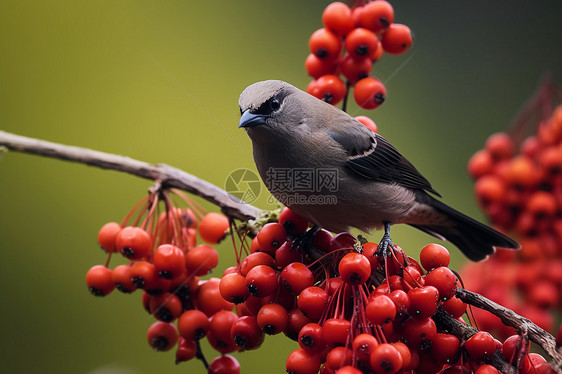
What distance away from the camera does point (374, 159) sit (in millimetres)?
3477

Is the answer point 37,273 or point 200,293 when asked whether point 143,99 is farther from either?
point 200,293

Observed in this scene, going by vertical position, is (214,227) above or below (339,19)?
below

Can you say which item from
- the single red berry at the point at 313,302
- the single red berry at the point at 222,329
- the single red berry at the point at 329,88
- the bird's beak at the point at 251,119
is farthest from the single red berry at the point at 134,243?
the single red berry at the point at 329,88

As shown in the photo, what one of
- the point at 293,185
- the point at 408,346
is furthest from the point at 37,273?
the point at 408,346

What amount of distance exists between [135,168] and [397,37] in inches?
64.3

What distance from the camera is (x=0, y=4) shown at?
480 centimetres

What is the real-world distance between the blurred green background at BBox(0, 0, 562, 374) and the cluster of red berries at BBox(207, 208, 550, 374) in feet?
4.96

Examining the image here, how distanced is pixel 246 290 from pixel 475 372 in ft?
3.14

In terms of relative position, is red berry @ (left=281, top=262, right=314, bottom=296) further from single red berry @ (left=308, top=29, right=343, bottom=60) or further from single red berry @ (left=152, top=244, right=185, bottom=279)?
single red berry @ (left=308, top=29, right=343, bottom=60)

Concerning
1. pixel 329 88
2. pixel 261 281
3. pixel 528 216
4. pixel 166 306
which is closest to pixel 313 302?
pixel 261 281

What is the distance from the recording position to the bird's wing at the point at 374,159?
11.0 feet

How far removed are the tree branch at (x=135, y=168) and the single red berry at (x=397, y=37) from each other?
127cm

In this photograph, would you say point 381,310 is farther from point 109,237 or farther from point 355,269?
point 109,237

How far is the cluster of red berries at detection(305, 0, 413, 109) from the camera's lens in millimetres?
3049
